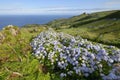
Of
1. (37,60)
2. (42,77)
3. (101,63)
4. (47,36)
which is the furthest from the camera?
(47,36)

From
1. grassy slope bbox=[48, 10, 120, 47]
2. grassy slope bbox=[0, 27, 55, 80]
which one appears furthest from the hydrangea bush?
grassy slope bbox=[48, 10, 120, 47]

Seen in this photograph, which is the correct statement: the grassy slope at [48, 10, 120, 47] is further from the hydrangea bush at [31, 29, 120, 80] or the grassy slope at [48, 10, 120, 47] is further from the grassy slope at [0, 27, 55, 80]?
the grassy slope at [0, 27, 55, 80]

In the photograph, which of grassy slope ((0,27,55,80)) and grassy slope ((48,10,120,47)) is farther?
grassy slope ((48,10,120,47))

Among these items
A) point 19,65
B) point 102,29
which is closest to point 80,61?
point 19,65

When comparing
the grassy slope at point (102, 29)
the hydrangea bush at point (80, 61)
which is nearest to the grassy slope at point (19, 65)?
the hydrangea bush at point (80, 61)

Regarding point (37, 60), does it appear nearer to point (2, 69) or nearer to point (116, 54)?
point (2, 69)

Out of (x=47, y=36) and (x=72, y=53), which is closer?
(x=72, y=53)

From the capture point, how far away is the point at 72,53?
15422 millimetres

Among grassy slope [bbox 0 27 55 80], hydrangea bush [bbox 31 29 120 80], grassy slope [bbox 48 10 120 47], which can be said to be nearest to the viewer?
grassy slope [bbox 0 27 55 80]

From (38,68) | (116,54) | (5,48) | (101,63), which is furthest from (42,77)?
(5,48)

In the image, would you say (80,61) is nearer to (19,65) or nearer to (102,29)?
(19,65)

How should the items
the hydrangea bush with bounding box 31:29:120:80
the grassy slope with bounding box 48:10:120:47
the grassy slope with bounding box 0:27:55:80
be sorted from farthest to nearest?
the grassy slope with bounding box 48:10:120:47 → the hydrangea bush with bounding box 31:29:120:80 → the grassy slope with bounding box 0:27:55:80

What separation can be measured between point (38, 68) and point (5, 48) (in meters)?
4.75

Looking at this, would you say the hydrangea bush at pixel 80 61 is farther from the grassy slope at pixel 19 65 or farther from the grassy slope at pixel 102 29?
the grassy slope at pixel 102 29
